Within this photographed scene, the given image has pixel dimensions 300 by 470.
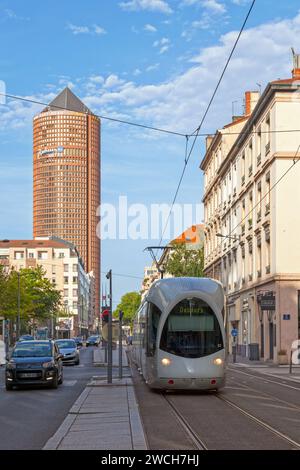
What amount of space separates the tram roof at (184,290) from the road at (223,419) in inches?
100.0

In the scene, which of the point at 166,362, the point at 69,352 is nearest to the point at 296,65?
the point at 69,352

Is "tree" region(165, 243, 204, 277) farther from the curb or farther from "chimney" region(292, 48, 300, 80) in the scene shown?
the curb

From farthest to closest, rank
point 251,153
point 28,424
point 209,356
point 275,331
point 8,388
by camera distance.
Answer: point 251,153, point 275,331, point 8,388, point 209,356, point 28,424

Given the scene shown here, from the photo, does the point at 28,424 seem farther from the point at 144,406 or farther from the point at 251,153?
the point at 251,153

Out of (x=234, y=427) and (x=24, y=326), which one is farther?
(x=24, y=326)

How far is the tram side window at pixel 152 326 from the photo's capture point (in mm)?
21359

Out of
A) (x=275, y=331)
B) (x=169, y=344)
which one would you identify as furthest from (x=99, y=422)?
(x=275, y=331)

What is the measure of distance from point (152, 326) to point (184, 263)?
216 feet

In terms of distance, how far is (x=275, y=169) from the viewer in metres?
43.7

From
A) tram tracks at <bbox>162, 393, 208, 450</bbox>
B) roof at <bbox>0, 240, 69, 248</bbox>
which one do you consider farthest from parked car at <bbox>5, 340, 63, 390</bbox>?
roof at <bbox>0, 240, 69, 248</bbox>

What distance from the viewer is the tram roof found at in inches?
835

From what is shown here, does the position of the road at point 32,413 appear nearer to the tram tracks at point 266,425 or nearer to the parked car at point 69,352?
the tram tracks at point 266,425

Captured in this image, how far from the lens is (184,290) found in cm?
2123
